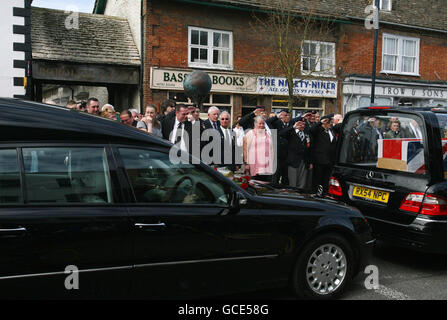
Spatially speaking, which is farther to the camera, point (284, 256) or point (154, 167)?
point (284, 256)

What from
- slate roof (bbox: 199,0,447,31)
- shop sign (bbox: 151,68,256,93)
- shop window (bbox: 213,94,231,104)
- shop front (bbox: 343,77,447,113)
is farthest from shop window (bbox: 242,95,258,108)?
shop front (bbox: 343,77,447,113)

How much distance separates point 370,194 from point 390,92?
51.7ft

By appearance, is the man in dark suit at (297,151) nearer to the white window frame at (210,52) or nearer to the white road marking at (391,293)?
the white road marking at (391,293)

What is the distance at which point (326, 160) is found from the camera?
898 cm

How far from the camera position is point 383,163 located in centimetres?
556

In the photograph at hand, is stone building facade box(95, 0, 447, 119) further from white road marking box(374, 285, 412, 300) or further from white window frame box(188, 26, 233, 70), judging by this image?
white road marking box(374, 285, 412, 300)

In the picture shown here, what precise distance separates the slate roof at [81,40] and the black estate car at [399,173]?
36.8ft

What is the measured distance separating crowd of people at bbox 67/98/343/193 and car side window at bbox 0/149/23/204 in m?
Answer: 3.85

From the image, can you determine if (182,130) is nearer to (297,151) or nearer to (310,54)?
(297,151)

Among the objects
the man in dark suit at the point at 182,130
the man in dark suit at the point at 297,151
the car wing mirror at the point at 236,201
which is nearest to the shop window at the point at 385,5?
the man in dark suit at the point at 297,151

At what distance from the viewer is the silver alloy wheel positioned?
4113mm

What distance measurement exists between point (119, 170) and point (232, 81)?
1368 cm

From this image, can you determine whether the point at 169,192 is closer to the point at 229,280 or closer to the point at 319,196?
the point at 229,280
